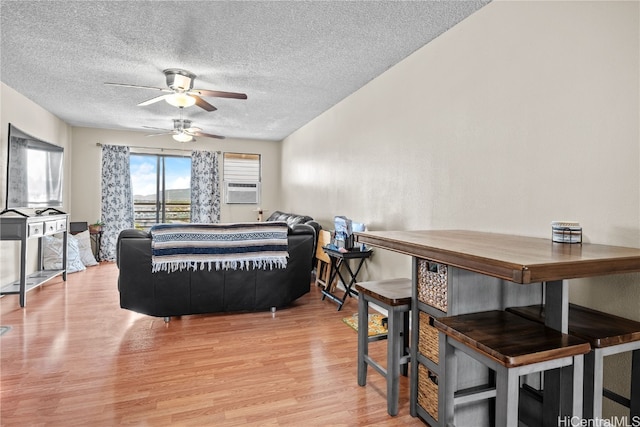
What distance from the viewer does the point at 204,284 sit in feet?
10.5

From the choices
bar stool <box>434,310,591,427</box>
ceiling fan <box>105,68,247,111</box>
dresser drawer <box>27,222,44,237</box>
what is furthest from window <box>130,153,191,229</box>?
bar stool <box>434,310,591,427</box>

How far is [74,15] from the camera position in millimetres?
2395

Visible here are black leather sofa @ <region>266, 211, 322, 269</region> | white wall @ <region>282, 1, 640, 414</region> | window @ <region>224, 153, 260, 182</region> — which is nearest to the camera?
white wall @ <region>282, 1, 640, 414</region>

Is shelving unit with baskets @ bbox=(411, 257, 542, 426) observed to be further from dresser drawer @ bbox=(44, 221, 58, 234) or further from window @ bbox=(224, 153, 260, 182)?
window @ bbox=(224, 153, 260, 182)

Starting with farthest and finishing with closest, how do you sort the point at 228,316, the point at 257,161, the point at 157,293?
1. the point at 257,161
2. the point at 228,316
3. the point at 157,293

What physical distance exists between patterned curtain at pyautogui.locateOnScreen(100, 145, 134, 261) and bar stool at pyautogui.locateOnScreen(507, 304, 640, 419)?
6819mm

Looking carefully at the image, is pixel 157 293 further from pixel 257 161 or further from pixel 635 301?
pixel 257 161

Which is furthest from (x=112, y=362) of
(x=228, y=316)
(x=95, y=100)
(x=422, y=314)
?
(x=95, y=100)

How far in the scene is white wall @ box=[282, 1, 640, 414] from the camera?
157 centimetres

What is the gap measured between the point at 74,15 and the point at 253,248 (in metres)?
2.20

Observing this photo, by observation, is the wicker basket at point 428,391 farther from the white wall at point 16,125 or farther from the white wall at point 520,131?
the white wall at point 16,125

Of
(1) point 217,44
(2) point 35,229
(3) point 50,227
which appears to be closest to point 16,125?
(3) point 50,227

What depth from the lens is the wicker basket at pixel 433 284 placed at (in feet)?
5.49

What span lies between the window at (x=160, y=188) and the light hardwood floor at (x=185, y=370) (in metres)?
3.49
